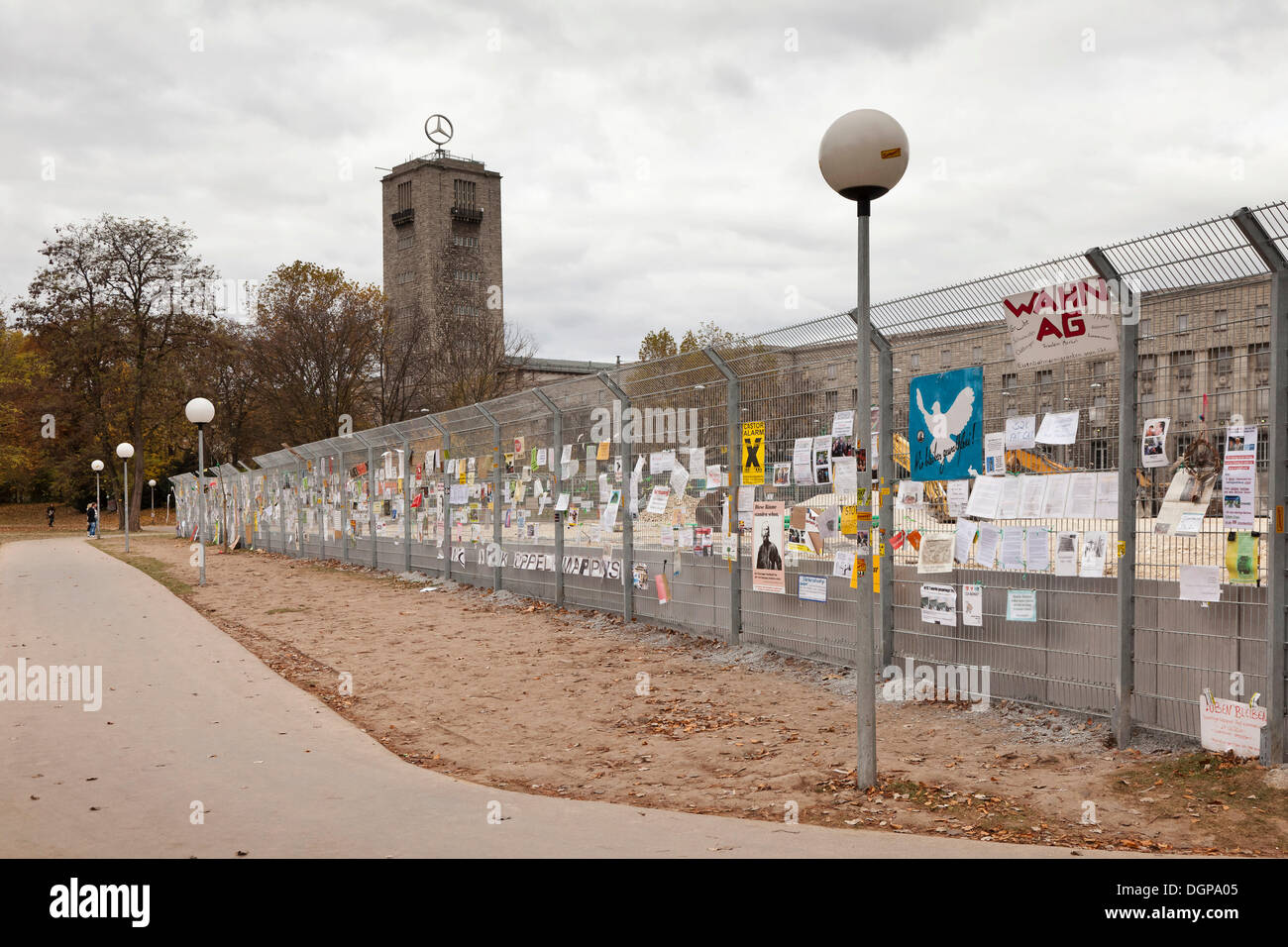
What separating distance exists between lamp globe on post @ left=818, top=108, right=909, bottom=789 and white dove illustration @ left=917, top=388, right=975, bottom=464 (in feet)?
5.92

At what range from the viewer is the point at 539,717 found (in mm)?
8141

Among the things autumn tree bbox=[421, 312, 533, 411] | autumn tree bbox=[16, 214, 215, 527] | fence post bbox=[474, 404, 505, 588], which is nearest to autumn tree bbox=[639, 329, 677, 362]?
autumn tree bbox=[421, 312, 533, 411]

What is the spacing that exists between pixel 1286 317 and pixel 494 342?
44708 mm

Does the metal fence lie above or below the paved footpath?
above

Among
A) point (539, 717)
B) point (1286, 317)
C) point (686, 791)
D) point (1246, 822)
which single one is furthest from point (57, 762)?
point (1286, 317)

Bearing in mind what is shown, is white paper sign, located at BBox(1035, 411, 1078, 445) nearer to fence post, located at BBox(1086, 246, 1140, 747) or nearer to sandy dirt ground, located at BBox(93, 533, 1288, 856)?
fence post, located at BBox(1086, 246, 1140, 747)

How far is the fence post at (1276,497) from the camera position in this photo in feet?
18.1

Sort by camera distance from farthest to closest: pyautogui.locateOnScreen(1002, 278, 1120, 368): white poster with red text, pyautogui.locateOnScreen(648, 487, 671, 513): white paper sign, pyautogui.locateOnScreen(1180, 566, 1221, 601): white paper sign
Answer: pyautogui.locateOnScreen(648, 487, 671, 513): white paper sign → pyautogui.locateOnScreen(1002, 278, 1120, 368): white poster with red text → pyautogui.locateOnScreen(1180, 566, 1221, 601): white paper sign

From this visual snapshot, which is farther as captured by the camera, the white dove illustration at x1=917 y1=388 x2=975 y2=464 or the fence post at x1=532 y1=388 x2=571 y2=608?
the fence post at x1=532 y1=388 x2=571 y2=608

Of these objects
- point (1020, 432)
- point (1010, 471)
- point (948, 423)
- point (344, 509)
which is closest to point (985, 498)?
point (1010, 471)

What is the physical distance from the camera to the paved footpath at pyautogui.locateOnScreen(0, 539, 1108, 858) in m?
4.82

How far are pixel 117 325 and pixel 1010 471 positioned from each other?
171ft

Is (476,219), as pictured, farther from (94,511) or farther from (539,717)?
(539,717)

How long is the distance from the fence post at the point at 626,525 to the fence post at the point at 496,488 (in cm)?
382
